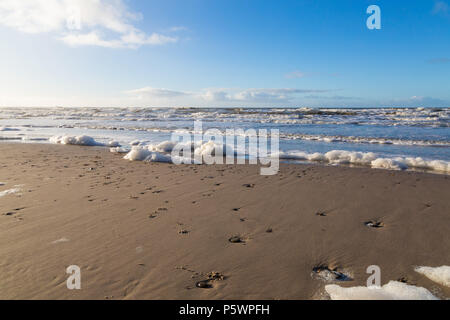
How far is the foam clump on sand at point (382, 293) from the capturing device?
234cm

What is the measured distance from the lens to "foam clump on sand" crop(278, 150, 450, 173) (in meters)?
7.38

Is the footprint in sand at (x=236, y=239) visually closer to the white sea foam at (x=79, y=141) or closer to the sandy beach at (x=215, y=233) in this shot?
the sandy beach at (x=215, y=233)

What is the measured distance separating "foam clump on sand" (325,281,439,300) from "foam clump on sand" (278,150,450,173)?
18.9 feet

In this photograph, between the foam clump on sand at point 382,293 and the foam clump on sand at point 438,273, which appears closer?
the foam clump on sand at point 382,293

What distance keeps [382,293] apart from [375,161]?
6201mm

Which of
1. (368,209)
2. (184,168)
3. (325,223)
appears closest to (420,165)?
(368,209)

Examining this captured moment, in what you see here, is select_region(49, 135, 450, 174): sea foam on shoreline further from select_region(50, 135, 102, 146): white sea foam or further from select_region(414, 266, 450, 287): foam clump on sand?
select_region(414, 266, 450, 287): foam clump on sand

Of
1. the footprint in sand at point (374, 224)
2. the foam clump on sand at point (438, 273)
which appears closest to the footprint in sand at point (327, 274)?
the foam clump on sand at point (438, 273)

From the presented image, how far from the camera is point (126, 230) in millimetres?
3715

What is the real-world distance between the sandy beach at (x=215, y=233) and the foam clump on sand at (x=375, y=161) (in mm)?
979
